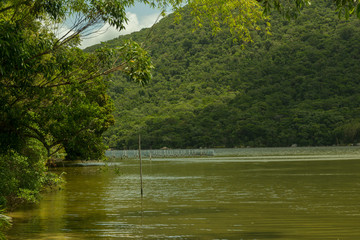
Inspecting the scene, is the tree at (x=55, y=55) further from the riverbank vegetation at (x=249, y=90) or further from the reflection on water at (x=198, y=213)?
the riverbank vegetation at (x=249, y=90)

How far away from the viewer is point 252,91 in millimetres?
169875

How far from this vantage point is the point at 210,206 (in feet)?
78.1

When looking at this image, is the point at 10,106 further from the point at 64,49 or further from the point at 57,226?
the point at 57,226

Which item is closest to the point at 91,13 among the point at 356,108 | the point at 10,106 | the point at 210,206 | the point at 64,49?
the point at 64,49

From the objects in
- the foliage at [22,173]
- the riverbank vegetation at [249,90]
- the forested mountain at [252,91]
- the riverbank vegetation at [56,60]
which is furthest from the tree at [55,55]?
the forested mountain at [252,91]

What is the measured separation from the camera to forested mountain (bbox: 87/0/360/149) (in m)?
154

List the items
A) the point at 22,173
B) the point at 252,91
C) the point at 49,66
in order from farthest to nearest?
the point at 252,91
the point at 22,173
the point at 49,66

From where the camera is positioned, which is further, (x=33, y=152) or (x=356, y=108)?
(x=356, y=108)

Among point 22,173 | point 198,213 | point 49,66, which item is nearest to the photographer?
point 49,66

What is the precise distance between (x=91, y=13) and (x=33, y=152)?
11.8m

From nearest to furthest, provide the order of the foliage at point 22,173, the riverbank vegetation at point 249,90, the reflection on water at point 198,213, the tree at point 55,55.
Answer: the tree at point 55,55 → the reflection on water at point 198,213 → the foliage at point 22,173 → the riverbank vegetation at point 249,90

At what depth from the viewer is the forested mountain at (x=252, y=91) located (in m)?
154

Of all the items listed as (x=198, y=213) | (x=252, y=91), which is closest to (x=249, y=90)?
(x=252, y=91)

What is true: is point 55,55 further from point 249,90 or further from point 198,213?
point 249,90
